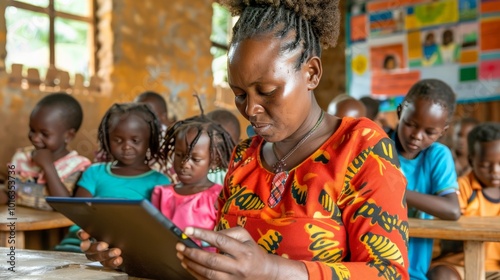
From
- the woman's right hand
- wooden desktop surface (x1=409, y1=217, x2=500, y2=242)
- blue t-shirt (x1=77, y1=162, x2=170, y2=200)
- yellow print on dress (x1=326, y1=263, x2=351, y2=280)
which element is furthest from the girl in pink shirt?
yellow print on dress (x1=326, y1=263, x2=351, y2=280)

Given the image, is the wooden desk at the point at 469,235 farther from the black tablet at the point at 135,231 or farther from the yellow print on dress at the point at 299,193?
the black tablet at the point at 135,231

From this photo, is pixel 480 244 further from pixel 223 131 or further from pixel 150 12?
pixel 150 12

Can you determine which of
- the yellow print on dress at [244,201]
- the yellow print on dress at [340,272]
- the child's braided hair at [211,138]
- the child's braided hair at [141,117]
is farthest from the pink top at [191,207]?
the yellow print on dress at [340,272]

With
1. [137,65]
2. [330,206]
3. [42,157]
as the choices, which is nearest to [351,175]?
[330,206]

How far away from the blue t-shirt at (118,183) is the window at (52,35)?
192 cm

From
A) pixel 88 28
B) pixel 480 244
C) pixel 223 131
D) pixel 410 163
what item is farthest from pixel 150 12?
pixel 480 244

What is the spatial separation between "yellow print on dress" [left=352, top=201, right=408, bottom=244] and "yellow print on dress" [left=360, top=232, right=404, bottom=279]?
0.09 feet

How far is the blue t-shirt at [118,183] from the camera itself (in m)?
2.96

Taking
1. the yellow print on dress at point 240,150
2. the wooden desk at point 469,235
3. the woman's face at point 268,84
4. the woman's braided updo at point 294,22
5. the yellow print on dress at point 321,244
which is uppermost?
the woman's braided updo at point 294,22

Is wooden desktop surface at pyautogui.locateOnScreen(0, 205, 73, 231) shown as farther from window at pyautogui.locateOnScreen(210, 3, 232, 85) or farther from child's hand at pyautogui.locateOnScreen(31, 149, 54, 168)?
window at pyautogui.locateOnScreen(210, 3, 232, 85)

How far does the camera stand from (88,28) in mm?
5273

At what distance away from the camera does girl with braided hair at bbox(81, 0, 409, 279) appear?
4.12 ft

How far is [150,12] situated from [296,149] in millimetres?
4525

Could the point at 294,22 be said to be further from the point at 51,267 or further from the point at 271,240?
the point at 51,267
